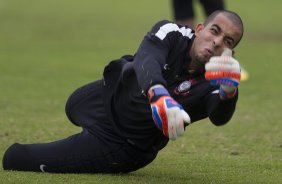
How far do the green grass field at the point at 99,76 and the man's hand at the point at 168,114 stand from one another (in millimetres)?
1076

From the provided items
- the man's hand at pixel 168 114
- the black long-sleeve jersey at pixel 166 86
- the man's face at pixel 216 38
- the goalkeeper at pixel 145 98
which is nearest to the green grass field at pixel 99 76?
the goalkeeper at pixel 145 98

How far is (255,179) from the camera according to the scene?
5859mm

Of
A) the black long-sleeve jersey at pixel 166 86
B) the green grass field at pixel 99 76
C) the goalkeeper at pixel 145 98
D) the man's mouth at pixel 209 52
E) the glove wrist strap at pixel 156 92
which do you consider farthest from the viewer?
the green grass field at pixel 99 76

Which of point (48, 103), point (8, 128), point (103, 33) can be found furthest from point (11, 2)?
point (8, 128)

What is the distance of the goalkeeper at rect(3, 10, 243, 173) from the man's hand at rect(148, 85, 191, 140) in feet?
0.04

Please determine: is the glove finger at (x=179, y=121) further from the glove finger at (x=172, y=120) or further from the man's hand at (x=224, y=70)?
the man's hand at (x=224, y=70)

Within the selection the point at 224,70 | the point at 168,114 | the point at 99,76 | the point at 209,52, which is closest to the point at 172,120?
the point at 168,114

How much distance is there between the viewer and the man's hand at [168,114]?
4.52 meters

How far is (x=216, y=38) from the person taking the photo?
5301 millimetres

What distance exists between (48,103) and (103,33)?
9.38 meters

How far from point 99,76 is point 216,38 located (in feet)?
24.6

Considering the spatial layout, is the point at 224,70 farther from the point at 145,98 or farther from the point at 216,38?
the point at 145,98

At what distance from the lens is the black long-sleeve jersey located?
17.0 feet

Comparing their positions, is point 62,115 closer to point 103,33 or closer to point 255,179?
point 255,179
